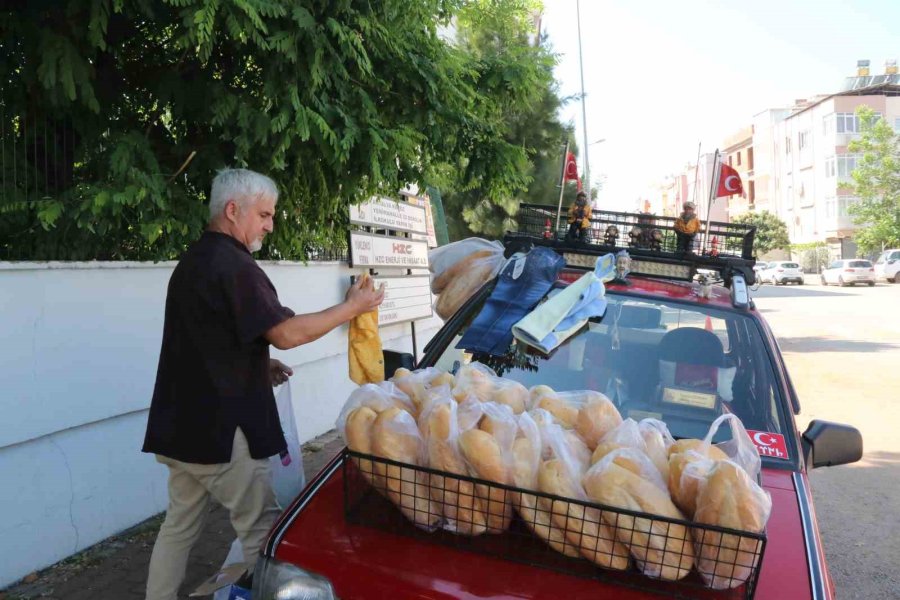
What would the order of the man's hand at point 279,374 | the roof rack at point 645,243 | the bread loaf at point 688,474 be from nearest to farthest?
1. the bread loaf at point 688,474
2. the man's hand at point 279,374
3. the roof rack at point 645,243

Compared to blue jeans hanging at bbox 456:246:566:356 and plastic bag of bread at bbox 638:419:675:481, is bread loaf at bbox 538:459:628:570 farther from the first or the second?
blue jeans hanging at bbox 456:246:566:356

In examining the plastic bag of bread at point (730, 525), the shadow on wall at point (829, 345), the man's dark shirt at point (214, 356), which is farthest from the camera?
the shadow on wall at point (829, 345)

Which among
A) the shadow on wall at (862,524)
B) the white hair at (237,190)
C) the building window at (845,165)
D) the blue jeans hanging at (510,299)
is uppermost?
the building window at (845,165)

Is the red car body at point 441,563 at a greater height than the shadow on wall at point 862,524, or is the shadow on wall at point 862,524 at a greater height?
the red car body at point 441,563

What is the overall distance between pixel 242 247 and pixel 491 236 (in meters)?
10.2

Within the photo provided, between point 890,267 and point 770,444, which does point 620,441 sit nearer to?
point 770,444

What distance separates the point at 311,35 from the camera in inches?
139

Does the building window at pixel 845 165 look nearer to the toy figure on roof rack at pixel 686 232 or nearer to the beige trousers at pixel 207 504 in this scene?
the toy figure on roof rack at pixel 686 232

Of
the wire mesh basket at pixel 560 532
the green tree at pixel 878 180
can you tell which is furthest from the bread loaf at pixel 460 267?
the green tree at pixel 878 180

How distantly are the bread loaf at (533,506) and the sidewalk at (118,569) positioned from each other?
1.60 m

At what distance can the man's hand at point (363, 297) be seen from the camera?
275 cm

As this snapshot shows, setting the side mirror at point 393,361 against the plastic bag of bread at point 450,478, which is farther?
the side mirror at point 393,361

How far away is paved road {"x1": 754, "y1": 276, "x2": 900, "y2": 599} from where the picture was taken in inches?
187

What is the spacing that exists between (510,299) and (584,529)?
1708 mm
